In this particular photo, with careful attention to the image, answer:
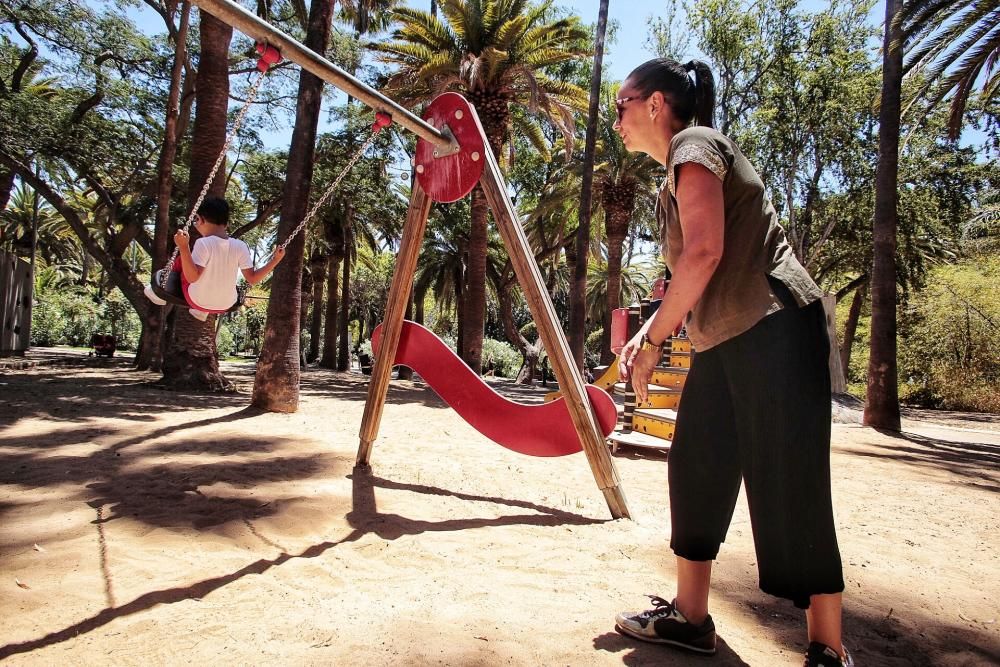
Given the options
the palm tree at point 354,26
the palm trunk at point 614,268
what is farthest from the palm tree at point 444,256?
the palm trunk at point 614,268

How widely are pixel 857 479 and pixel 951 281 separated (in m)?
19.4

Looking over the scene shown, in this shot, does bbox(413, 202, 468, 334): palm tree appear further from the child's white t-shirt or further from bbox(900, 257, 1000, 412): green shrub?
the child's white t-shirt

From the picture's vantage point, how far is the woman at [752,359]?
1495 mm

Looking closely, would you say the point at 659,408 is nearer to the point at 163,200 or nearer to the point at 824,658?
the point at 824,658

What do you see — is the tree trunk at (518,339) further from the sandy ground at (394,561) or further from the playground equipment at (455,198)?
the playground equipment at (455,198)

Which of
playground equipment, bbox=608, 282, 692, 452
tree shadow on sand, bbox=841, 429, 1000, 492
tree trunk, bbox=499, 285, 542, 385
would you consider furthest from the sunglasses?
tree trunk, bbox=499, 285, 542, 385

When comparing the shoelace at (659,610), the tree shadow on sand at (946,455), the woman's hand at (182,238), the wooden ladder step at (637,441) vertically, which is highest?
the woman's hand at (182,238)

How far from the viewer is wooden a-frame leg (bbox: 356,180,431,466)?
3887 mm

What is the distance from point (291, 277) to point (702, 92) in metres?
6.46

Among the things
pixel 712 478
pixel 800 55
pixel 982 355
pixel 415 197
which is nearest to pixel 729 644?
pixel 712 478

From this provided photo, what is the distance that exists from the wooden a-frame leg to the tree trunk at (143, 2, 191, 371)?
9.54 m

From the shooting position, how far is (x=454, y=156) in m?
3.61

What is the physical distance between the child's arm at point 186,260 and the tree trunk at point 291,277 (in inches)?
140

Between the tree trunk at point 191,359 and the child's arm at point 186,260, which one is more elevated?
the child's arm at point 186,260
